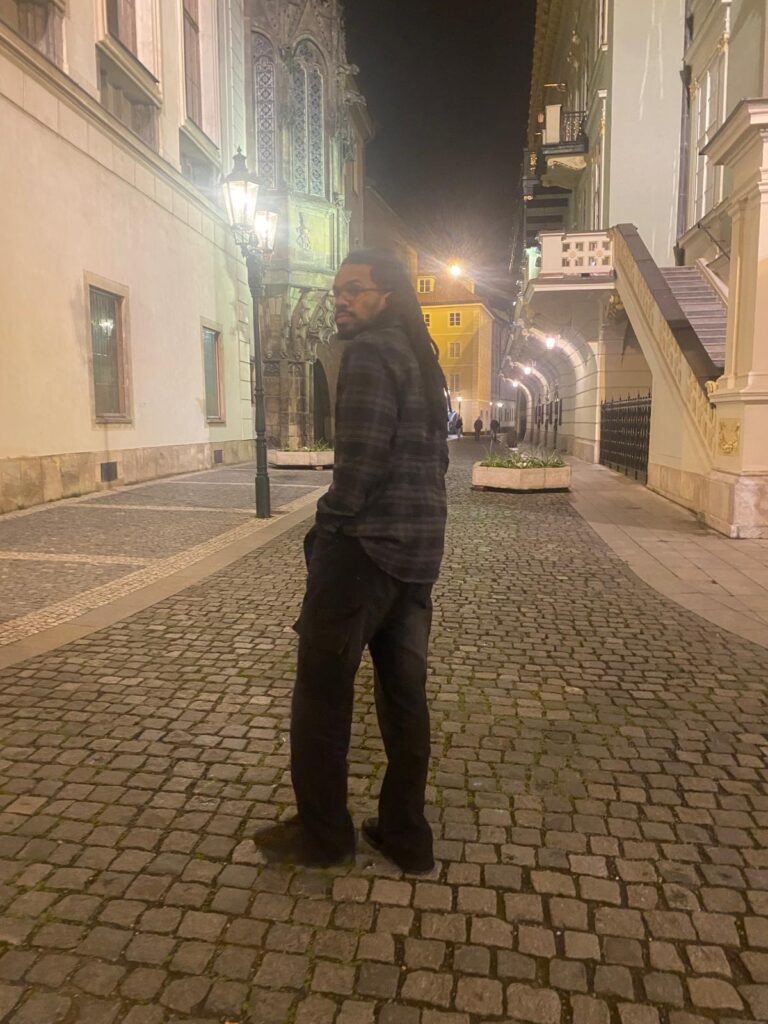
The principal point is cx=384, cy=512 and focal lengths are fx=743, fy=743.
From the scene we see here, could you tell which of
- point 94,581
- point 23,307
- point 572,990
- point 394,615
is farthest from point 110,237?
point 572,990

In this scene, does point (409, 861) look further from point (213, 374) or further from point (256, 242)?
point (213, 374)

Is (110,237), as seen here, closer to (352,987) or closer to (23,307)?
(23,307)

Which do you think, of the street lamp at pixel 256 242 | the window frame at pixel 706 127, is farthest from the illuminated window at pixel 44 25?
the window frame at pixel 706 127

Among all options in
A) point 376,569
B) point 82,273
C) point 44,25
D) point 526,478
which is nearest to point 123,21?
point 44,25

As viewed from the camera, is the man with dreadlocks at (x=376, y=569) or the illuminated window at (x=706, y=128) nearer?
the man with dreadlocks at (x=376, y=569)

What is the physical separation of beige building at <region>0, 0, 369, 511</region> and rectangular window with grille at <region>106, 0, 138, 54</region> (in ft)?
0.18

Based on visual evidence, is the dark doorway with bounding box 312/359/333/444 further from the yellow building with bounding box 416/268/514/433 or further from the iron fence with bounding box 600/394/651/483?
the yellow building with bounding box 416/268/514/433

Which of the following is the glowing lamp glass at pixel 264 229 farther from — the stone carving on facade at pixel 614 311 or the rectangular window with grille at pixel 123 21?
the stone carving on facade at pixel 614 311

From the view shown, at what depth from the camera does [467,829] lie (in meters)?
2.77

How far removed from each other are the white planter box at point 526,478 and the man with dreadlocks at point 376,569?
36.3 feet

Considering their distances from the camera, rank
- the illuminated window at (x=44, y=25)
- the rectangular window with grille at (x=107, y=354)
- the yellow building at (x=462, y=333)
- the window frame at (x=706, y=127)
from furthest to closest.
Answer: the yellow building at (x=462, y=333), the window frame at (x=706, y=127), the rectangular window with grille at (x=107, y=354), the illuminated window at (x=44, y=25)

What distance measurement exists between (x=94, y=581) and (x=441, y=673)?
3742 mm

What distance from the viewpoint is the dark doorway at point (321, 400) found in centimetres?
3052

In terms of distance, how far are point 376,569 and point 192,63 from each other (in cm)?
2161
